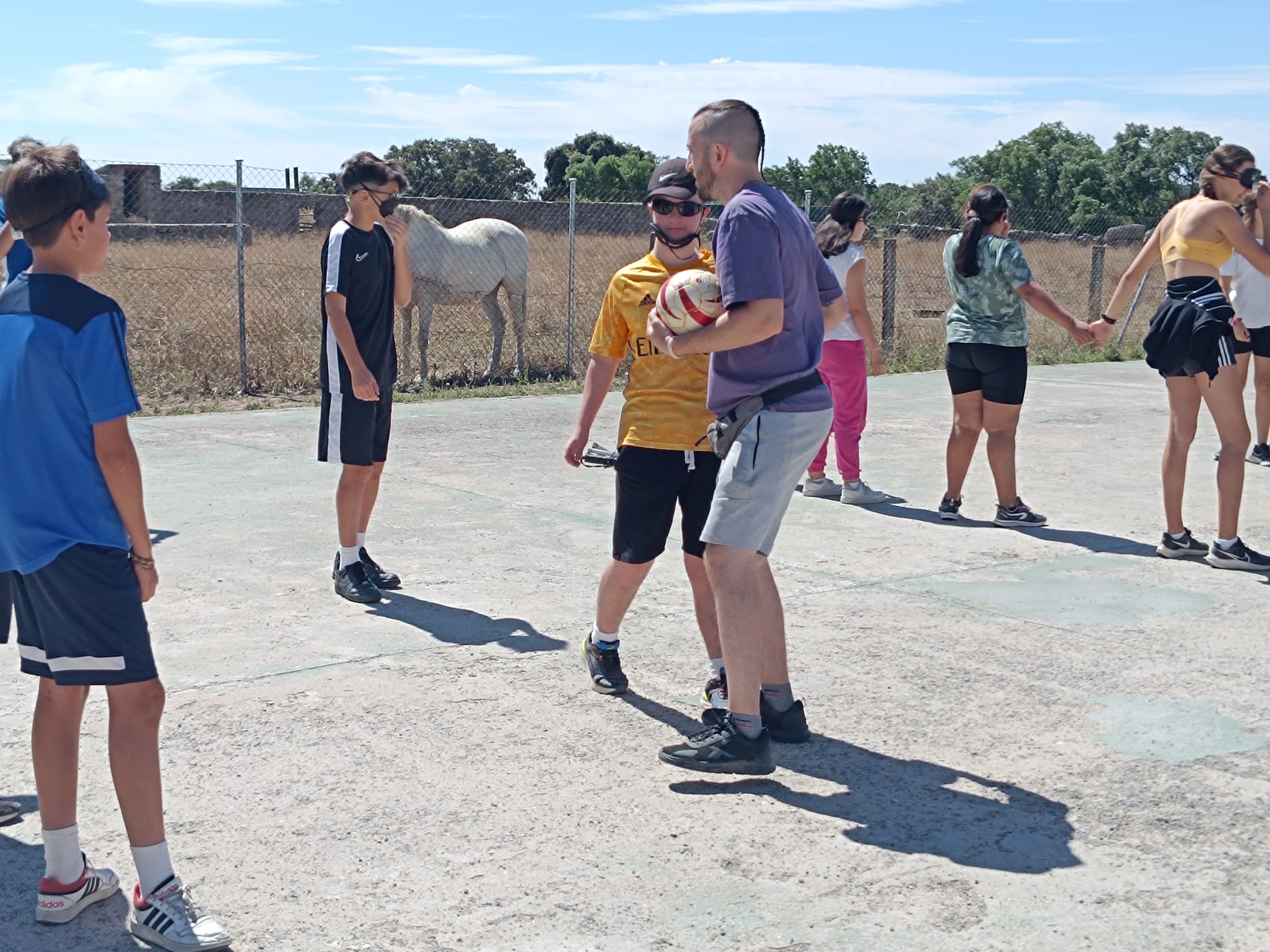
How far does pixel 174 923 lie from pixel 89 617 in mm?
729

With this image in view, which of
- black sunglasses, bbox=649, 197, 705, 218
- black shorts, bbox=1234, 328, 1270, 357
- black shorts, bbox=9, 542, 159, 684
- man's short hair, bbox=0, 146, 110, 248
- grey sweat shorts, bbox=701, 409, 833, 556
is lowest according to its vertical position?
black shorts, bbox=9, 542, 159, 684

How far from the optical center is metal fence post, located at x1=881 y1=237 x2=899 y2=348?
1761 centimetres

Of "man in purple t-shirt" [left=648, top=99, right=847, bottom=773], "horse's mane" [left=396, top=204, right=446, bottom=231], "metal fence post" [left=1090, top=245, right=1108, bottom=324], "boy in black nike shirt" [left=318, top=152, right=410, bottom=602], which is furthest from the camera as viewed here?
"metal fence post" [left=1090, top=245, right=1108, bottom=324]

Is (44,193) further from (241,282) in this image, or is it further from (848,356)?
(241,282)

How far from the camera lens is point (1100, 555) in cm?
738

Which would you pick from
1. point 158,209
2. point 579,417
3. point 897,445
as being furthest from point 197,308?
point 158,209

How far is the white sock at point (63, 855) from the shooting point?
3.35 m

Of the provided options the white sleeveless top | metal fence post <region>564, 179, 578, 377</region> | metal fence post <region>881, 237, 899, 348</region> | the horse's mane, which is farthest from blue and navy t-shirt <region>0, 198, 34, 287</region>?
metal fence post <region>881, 237, 899, 348</region>

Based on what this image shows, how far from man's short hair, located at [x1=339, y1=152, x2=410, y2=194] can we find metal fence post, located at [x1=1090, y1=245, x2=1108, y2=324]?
55.0ft

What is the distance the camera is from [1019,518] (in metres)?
8.09

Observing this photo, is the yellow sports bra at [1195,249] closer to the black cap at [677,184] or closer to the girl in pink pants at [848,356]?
the girl in pink pants at [848,356]

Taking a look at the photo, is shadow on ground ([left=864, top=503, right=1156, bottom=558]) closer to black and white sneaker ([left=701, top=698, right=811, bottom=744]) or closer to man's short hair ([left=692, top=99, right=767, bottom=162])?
black and white sneaker ([left=701, top=698, right=811, bottom=744])

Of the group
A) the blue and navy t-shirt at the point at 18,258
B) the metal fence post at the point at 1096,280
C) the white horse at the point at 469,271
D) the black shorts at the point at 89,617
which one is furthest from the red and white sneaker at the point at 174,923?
the metal fence post at the point at 1096,280

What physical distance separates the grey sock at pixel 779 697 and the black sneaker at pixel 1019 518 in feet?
12.6
